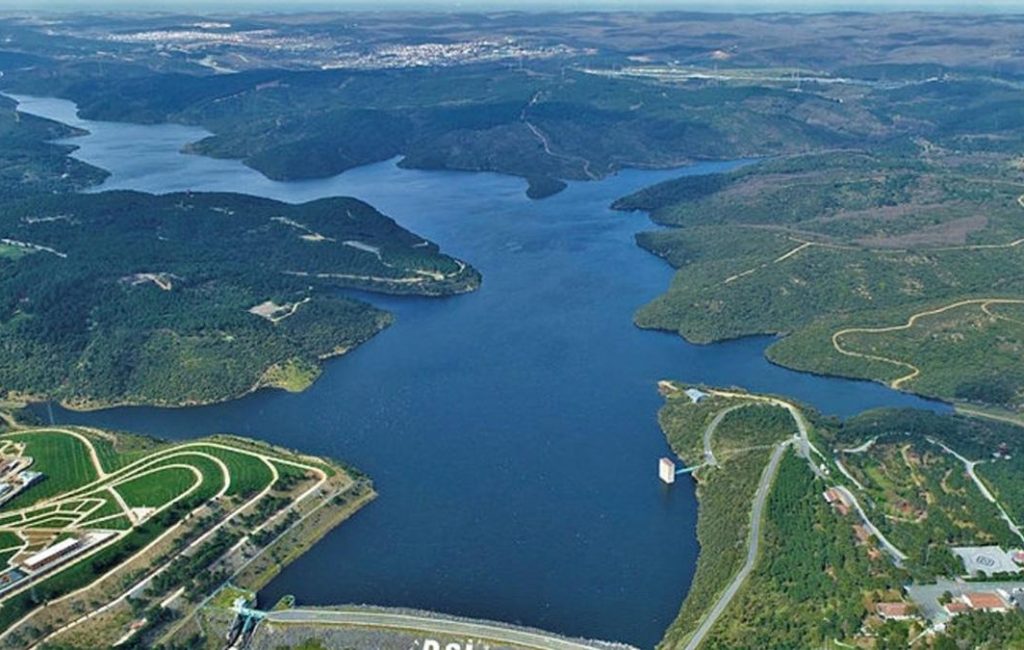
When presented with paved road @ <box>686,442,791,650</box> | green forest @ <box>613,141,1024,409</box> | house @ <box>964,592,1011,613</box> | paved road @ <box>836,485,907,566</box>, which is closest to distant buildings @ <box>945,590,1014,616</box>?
house @ <box>964,592,1011,613</box>

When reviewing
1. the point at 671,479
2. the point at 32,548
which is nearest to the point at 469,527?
the point at 671,479

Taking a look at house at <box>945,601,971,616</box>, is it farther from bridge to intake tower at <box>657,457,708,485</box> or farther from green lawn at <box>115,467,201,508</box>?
green lawn at <box>115,467,201,508</box>

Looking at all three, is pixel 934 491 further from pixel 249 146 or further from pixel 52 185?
pixel 249 146

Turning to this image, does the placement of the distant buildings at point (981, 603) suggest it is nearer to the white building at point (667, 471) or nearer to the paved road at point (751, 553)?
the paved road at point (751, 553)

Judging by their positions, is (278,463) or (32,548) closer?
(32,548)

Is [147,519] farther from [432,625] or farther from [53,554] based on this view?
[432,625]

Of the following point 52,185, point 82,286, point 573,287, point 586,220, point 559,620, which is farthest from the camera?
point 52,185
